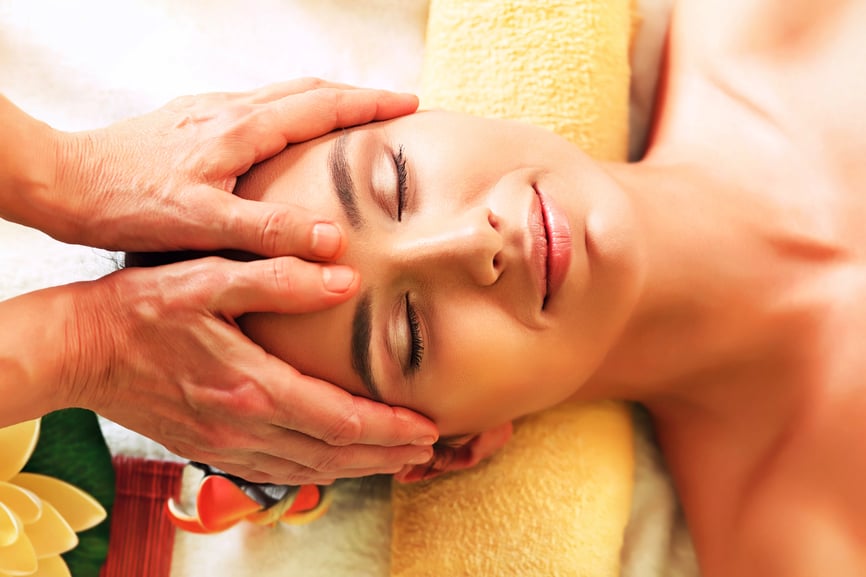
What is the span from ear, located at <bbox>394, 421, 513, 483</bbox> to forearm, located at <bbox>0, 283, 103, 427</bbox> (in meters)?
0.53

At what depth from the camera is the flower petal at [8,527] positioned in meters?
1.06

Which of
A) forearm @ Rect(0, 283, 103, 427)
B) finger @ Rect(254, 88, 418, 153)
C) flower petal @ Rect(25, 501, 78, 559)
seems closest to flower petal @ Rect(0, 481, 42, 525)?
flower petal @ Rect(25, 501, 78, 559)

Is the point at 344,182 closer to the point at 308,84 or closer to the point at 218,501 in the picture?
the point at 308,84

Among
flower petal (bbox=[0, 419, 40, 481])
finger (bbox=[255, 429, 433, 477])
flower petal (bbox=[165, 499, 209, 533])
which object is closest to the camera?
finger (bbox=[255, 429, 433, 477])

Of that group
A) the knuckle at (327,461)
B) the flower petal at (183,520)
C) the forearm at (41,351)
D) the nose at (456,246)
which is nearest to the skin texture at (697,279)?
the nose at (456,246)

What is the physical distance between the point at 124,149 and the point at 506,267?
537 mm

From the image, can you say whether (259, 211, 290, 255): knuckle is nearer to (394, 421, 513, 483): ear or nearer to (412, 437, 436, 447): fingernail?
(412, 437, 436, 447): fingernail

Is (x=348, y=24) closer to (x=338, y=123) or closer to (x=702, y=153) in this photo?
(x=338, y=123)

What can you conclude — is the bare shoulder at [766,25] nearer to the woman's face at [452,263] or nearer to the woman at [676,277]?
the woman at [676,277]

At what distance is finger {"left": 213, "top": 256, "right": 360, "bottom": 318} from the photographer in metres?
0.93

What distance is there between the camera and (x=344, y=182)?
3.28ft

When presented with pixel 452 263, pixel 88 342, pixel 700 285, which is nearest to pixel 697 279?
pixel 700 285

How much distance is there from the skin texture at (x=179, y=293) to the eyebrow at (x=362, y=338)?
36 mm

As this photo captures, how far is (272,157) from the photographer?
1.04 metres
